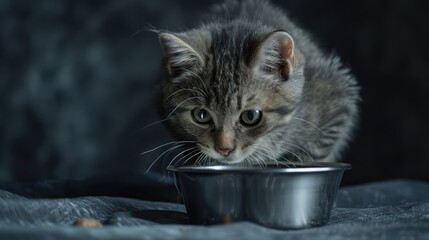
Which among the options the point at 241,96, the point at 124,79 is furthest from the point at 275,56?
the point at 124,79

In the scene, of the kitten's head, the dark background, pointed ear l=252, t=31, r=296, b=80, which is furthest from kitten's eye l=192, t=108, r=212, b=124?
the dark background

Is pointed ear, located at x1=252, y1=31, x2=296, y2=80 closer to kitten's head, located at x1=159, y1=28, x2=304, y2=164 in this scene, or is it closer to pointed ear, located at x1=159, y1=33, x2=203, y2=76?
kitten's head, located at x1=159, y1=28, x2=304, y2=164

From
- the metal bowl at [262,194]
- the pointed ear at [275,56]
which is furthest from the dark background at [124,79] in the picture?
the metal bowl at [262,194]

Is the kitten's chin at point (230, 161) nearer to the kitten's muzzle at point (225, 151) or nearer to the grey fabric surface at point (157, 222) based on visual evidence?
the kitten's muzzle at point (225, 151)

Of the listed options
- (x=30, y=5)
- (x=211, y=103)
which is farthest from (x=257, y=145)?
(x=30, y=5)

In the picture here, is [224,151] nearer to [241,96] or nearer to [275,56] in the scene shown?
[241,96]

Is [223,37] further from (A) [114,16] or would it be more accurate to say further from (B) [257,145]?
(A) [114,16]
